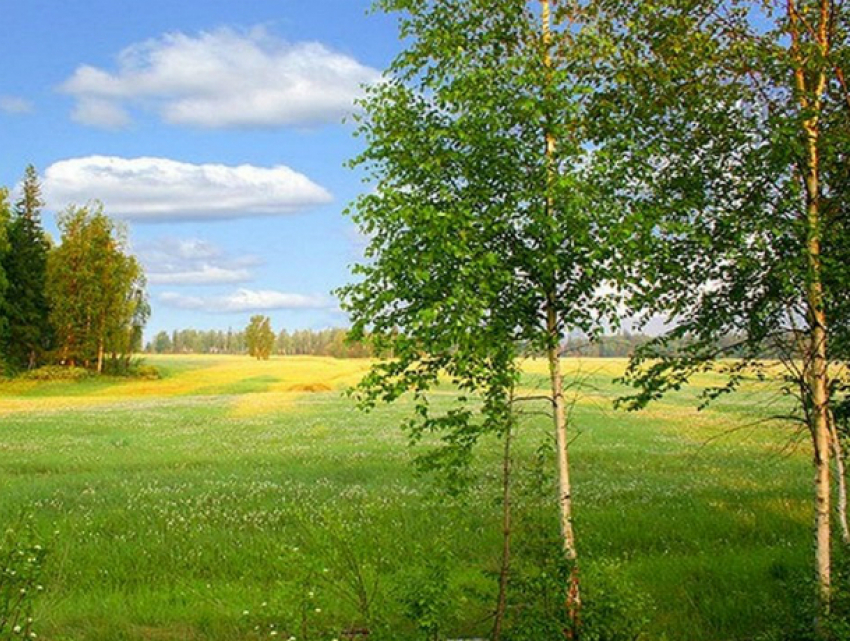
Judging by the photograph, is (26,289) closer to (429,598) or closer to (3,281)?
(3,281)

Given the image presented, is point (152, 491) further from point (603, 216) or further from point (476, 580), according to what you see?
point (603, 216)

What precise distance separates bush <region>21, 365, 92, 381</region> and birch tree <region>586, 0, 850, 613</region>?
72.2 m

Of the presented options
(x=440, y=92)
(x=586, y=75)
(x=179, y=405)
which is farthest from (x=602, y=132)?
(x=179, y=405)

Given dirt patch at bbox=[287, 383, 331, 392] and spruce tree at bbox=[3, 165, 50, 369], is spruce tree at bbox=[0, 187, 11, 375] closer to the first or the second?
spruce tree at bbox=[3, 165, 50, 369]

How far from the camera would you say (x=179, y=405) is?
5681 cm

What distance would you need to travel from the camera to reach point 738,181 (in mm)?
12148

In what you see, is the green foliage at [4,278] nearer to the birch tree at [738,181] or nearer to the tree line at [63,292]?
the tree line at [63,292]

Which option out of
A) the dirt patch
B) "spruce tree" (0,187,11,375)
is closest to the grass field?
"spruce tree" (0,187,11,375)

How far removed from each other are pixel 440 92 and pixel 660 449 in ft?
82.7

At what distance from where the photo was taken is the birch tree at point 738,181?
1123 centimetres

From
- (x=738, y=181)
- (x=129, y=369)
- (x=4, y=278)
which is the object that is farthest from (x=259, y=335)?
(x=738, y=181)

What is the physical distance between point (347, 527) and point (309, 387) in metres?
72.9

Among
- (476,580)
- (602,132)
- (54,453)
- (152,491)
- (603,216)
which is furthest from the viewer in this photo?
(54,453)

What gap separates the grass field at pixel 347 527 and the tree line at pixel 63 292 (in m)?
37.4
